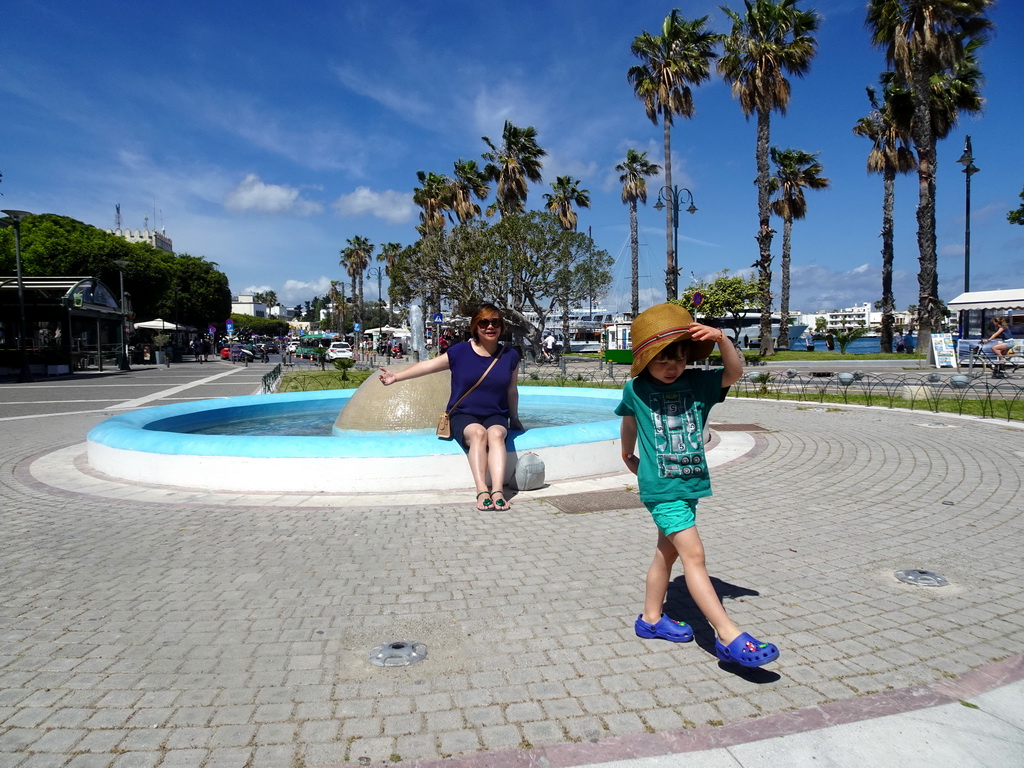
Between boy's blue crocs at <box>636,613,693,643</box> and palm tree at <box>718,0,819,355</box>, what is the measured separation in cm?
3184

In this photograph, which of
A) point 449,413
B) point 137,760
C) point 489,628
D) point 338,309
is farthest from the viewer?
point 338,309

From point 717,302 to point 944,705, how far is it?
34.2 m

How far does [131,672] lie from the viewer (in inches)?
117

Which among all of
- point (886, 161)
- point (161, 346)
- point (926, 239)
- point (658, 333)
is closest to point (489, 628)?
point (658, 333)

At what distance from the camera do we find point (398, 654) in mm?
3107

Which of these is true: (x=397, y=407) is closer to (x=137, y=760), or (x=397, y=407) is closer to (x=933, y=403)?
(x=137, y=760)

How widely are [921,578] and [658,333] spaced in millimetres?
2625

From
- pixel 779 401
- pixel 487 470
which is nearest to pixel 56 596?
pixel 487 470

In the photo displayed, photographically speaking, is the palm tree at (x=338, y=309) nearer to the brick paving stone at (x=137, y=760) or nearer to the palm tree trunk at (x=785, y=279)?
the palm tree trunk at (x=785, y=279)

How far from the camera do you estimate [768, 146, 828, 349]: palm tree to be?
4025 centimetres

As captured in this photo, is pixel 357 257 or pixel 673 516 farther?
pixel 357 257

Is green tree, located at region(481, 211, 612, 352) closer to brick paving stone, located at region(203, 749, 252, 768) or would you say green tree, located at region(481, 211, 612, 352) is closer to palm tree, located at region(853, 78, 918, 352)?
palm tree, located at region(853, 78, 918, 352)

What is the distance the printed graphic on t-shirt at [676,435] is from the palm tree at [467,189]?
4147 cm

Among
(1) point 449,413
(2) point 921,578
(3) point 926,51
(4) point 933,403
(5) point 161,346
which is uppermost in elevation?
(3) point 926,51
